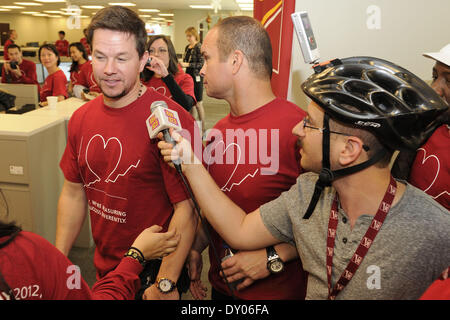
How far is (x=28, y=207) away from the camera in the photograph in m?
2.93

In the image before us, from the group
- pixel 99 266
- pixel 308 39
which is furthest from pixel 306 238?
pixel 99 266

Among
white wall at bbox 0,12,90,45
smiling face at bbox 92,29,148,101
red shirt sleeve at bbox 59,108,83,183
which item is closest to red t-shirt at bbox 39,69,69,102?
red shirt sleeve at bbox 59,108,83,183

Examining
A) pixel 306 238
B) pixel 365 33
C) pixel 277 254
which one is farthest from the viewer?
pixel 365 33

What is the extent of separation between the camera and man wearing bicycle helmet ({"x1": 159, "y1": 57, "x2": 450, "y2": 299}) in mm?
977

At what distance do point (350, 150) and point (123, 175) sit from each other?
0.89 meters

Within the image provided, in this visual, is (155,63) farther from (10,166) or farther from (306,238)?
(306,238)

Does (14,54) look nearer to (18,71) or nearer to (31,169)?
(18,71)

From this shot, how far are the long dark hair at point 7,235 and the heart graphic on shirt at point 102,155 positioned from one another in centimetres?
68

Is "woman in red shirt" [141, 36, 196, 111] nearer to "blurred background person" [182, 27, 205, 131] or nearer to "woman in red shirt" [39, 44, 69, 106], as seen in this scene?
"woman in red shirt" [39, 44, 69, 106]

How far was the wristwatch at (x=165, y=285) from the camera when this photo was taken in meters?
1.41

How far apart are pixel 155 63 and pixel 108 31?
132 centimetres

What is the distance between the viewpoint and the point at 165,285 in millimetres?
1422

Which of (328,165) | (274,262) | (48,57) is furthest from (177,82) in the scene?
(328,165)

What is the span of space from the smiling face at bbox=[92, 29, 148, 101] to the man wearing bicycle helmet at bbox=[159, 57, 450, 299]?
776mm
